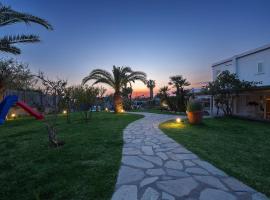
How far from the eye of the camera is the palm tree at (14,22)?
685 centimetres

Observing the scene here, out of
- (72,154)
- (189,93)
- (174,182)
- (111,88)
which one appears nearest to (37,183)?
(72,154)

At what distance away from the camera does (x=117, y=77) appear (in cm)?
2012

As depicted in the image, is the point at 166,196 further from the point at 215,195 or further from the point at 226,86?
the point at 226,86

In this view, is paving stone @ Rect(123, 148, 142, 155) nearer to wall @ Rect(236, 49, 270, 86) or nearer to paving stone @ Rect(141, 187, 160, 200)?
paving stone @ Rect(141, 187, 160, 200)

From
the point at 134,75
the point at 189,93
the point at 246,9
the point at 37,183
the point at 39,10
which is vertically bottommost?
the point at 37,183

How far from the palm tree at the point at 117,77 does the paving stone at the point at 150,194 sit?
17319 millimetres

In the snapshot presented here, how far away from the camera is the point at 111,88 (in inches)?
816

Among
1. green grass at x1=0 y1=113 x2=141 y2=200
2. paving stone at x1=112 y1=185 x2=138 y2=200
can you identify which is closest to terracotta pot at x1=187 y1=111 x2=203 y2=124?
green grass at x1=0 y1=113 x2=141 y2=200

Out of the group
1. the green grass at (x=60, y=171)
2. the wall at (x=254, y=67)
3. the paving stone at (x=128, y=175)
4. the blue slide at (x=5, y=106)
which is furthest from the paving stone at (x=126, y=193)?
the wall at (x=254, y=67)

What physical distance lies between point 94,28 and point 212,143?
37.4 ft

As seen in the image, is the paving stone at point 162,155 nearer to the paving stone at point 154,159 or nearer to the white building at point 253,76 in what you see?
the paving stone at point 154,159

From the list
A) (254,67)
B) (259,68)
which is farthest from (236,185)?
(254,67)

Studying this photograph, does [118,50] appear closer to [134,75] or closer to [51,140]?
[134,75]

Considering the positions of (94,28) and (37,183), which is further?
(94,28)
